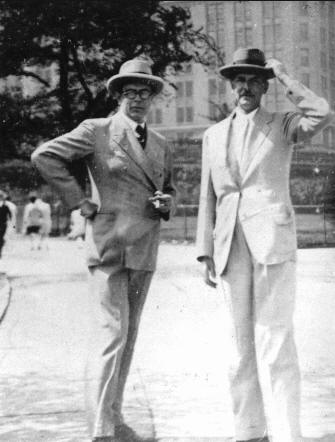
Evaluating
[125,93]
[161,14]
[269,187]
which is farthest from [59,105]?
[269,187]

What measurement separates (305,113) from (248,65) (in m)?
0.42

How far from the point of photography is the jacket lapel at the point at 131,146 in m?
4.03

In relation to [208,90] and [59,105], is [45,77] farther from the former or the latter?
[208,90]

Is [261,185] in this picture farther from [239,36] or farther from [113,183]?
[239,36]

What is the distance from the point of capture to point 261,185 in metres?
3.66

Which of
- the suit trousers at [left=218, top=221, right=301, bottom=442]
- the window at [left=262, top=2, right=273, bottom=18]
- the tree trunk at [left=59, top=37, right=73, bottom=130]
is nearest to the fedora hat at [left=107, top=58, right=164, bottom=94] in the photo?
the suit trousers at [left=218, top=221, right=301, bottom=442]

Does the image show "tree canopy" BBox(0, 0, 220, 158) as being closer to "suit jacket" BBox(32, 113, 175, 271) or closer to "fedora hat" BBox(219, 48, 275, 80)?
"suit jacket" BBox(32, 113, 175, 271)

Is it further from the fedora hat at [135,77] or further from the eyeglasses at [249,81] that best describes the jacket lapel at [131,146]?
the eyeglasses at [249,81]

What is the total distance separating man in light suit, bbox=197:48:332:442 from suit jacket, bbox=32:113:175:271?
384 millimetres

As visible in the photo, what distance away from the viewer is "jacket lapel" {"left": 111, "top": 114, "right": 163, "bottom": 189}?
4.03 meters

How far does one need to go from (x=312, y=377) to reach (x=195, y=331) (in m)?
2.05

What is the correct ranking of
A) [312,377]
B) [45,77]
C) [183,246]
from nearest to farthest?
[312,377], [45,77], [183,246]

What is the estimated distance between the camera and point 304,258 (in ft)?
43.3

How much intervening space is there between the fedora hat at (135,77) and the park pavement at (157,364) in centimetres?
134
